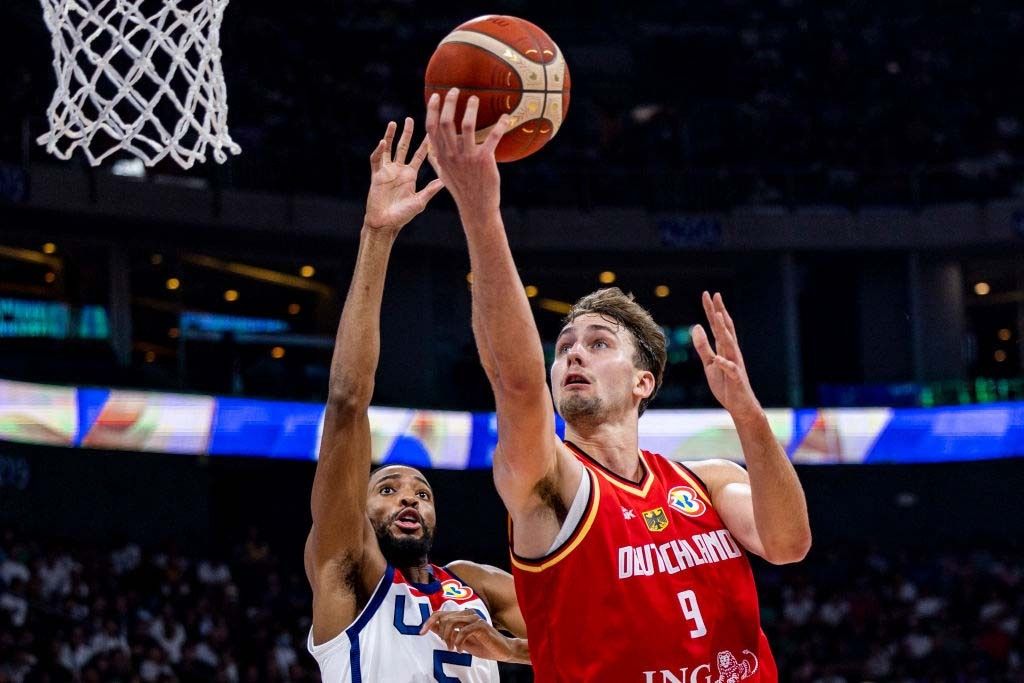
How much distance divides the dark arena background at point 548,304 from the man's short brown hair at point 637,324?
7.83 meters

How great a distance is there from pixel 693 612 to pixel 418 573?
4.59 ft

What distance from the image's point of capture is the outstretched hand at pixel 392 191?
3.54 meters

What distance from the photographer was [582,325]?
3.15m

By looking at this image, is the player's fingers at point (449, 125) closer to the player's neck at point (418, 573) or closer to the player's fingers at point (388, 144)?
the player's fingers at point (388, 144)

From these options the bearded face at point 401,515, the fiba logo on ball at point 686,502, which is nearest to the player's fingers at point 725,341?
the fiba logo on ball at point 686,502

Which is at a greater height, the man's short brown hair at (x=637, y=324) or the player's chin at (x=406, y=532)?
the man's short brown hair at (x=637, y=324)

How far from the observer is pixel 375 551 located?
3861mm

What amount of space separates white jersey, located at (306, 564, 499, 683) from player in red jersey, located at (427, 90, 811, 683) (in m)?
0.94

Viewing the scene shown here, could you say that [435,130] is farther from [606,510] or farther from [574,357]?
[606,510]

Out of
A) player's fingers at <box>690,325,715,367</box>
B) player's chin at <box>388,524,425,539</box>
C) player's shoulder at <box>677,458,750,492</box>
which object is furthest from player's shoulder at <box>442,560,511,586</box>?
player's fingers at <box>690,325,715,367</box>

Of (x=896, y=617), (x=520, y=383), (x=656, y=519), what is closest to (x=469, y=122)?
(x=520, y=383)

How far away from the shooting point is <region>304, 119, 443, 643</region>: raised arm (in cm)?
353

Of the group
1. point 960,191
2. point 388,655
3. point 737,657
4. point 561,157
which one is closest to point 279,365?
point 561,157

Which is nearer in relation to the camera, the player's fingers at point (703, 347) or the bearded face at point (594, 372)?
the player's fingers at point (703, 347)
